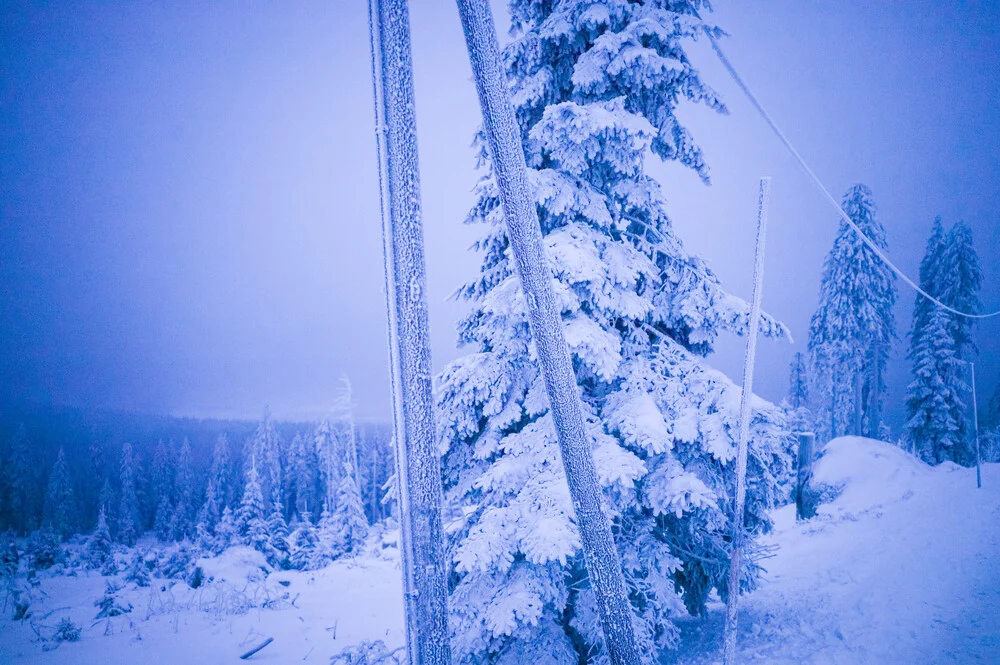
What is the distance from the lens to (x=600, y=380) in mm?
6945

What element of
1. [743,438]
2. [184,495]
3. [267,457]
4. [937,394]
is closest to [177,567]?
[267,457]

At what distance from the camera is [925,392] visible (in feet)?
84.6

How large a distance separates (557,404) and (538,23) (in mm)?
7276

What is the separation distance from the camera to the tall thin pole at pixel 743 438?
5398 millimetres

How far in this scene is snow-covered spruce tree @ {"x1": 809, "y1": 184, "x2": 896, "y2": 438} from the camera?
89.0 feet

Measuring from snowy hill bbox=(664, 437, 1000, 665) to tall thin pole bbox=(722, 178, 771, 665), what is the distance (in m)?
0.97

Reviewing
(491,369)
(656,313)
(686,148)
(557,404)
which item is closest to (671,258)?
(656,313)

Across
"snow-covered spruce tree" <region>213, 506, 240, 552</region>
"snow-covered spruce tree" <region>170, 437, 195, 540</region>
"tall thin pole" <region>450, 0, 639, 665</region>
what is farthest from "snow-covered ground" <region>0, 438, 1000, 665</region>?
"snow-covered spruce tree" <region>170, 437, 195, 540</region>

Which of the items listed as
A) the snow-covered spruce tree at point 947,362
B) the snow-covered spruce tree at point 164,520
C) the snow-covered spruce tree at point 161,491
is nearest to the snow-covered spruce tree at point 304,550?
the snow-covered spruce tree at point 164,520

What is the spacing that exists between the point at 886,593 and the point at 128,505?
246 feet

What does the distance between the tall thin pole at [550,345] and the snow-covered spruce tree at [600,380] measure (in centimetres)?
104

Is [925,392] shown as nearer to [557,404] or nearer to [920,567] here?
[920,567]

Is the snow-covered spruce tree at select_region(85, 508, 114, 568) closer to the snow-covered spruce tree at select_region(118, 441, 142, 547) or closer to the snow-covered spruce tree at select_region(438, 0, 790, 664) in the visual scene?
the snow-covered spruce tree at select_region(118, 441, 142, 547)

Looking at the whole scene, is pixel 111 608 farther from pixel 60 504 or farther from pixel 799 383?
pixel 799 383
